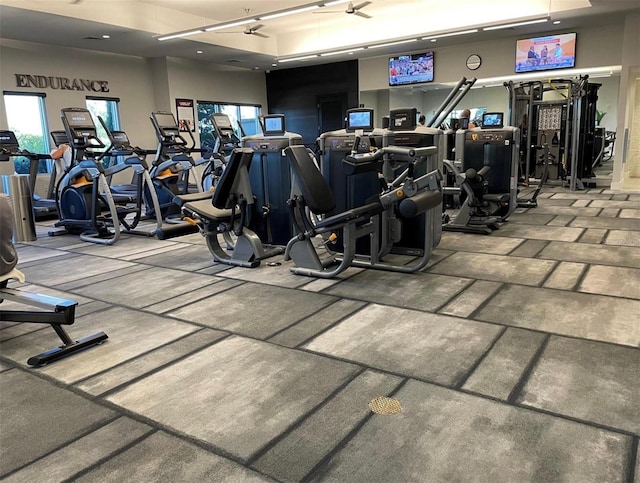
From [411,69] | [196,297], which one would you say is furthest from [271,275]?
[411,69]

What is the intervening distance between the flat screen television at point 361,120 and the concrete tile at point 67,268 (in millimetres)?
2668

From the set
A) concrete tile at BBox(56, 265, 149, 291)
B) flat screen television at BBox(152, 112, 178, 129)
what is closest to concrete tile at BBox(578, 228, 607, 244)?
concrete tile at BBox(56, 265, 149, 291)

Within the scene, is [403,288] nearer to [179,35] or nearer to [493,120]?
[493,120]

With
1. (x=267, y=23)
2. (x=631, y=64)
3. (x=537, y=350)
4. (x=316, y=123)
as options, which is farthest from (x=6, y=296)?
(x=316, y=123)

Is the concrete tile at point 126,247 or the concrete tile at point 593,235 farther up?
the concrete tile at point 593,235

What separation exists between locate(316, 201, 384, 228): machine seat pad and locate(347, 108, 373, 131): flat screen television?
967 mm

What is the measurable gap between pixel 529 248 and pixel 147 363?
4143 millimetres

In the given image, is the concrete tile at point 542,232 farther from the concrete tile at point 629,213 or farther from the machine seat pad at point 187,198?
the machine seat pad at point 187,198

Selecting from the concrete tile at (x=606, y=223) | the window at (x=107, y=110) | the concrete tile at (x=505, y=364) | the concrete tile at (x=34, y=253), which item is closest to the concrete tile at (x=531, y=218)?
the concrete tile at (x=606, y=223)

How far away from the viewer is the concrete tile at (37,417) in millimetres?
2053

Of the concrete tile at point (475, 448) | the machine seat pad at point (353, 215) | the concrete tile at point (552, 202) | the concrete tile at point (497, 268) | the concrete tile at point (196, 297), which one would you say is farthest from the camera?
the concrete tile at point (552, 202)

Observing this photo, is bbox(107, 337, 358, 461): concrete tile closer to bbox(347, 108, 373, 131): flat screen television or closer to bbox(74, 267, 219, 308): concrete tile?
bbox(74, 267, 219, 308): concrete tile

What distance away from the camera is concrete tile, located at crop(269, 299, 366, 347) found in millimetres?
3092

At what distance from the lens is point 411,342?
9.84 ft
